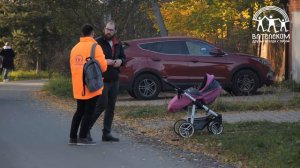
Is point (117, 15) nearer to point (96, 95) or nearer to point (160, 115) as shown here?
point (160, 115)

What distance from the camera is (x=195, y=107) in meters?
10.2

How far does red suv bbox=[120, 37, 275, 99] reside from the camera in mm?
16562

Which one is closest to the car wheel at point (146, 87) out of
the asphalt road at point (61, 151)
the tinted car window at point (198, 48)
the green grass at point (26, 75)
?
the tinted car window at point (198, 48)

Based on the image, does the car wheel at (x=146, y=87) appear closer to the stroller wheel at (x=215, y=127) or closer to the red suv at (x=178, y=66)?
the red suv at (x=178, y=66)

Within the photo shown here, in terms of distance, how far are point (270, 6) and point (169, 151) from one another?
13.9 meters

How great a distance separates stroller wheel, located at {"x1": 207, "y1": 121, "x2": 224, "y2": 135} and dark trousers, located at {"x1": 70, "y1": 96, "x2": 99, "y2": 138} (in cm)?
194

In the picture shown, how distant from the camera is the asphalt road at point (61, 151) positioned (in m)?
8.30

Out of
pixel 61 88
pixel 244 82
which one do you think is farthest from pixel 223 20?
pixel 61 88

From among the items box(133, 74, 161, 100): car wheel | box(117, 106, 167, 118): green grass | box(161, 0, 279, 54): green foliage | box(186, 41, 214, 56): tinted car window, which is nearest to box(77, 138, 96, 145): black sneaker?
box(117, 106, 167, 118): green grass

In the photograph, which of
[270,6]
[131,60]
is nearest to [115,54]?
[131,60]

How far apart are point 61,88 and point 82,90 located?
1015 centimetres

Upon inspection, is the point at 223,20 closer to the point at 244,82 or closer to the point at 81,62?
the point at 244,82

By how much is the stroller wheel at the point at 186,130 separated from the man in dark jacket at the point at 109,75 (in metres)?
1.05

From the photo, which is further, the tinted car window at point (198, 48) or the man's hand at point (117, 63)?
the tinted car window at point (198, 48)
